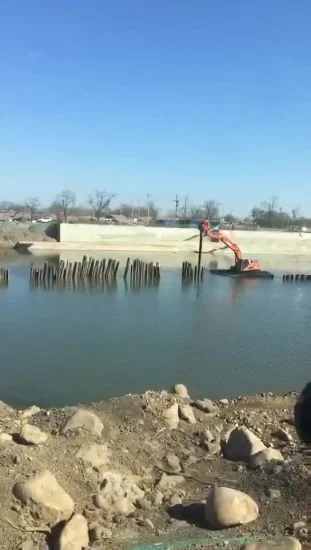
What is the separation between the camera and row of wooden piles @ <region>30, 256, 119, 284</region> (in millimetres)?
27562

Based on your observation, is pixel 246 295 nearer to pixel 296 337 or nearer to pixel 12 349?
pixel 296 337

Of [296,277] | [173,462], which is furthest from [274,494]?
[296,277]

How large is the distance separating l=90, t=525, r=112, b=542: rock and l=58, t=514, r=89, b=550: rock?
0.19 ft

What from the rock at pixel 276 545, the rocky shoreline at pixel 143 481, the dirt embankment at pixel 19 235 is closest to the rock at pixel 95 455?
the rocky shoreline at pixel 143 481

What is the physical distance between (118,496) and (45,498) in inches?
28.7

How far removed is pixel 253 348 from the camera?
15.2m

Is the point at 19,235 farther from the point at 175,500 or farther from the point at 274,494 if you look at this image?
the point at 274,494

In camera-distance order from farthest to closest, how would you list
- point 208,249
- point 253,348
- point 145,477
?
point 208,249
point 253,348
point 145,477

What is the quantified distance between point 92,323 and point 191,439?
11.3 metres

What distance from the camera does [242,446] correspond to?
6.09 meters

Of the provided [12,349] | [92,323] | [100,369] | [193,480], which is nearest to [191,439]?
[193,480]

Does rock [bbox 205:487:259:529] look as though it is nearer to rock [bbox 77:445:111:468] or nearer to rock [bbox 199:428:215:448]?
rock [bbox 77:445:111:468]

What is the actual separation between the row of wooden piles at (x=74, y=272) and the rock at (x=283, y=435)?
69.6ft

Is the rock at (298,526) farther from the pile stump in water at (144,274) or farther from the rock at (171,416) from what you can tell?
the pile stump in water at (144,274)
